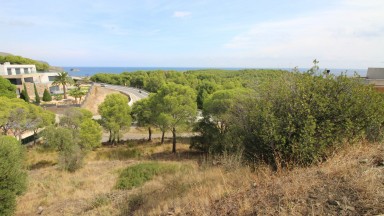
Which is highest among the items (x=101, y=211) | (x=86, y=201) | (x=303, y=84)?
(x=303, y=84)

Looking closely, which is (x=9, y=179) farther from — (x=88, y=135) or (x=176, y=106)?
(x=176, y=106)

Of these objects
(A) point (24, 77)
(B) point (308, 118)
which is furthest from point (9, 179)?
(A) point (24, 77)

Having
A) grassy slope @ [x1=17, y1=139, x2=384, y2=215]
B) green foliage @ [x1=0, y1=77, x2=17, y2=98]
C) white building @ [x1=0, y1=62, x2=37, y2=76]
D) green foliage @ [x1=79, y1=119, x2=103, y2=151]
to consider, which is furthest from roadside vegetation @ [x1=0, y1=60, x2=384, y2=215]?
white building @ [x1=0, y1=62, x2=37, y2=76]

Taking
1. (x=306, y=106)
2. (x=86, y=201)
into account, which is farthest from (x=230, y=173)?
(x=86, y=201)

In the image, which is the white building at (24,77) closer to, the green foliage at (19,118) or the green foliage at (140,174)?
the green foliage at (19,118)

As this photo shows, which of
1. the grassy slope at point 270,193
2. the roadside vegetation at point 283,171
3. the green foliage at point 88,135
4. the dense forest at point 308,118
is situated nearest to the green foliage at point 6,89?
the green foliage at point 88,135

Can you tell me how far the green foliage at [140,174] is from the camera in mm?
12383

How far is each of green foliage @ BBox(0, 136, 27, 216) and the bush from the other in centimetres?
990

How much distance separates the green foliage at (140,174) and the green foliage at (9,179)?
428 centimetres

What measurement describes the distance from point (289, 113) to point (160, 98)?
57.6ft

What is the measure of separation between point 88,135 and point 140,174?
924 cm

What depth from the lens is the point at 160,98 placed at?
23.2m

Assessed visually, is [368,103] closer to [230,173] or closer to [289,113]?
[289,113]

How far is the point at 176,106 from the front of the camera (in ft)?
71.4
